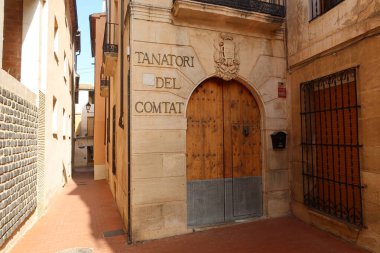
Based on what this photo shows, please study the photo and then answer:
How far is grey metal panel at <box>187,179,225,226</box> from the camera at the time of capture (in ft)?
18.2

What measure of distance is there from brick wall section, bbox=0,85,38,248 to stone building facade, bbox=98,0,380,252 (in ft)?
6.62

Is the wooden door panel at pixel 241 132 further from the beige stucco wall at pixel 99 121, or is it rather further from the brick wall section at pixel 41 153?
the beige stucco wall at pixel 99 121

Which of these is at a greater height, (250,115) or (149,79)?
(149,79)

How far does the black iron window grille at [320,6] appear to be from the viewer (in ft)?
17.8

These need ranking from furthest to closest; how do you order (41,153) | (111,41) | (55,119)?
1. (55,119)
2. (111,41)
3. (41,153)

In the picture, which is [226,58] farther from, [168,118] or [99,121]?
[99,121]

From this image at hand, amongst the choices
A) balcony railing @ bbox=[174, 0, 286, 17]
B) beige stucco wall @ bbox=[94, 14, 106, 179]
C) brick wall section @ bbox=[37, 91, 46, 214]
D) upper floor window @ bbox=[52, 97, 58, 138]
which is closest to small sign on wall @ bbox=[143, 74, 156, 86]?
balcony railing @ bbox=[174, 0, 286, 17]

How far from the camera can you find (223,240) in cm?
499

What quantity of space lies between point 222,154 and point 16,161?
4.10m

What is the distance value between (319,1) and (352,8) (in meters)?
1.21

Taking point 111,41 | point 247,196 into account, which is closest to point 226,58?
point 247,196

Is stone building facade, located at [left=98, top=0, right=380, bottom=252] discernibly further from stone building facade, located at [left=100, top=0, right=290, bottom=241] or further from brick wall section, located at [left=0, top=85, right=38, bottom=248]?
brick wall section, located at [left=0, top=85, right=38, bottom=248]

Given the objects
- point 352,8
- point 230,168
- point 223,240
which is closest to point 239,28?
point 352,8

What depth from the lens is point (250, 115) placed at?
20.5 feet
